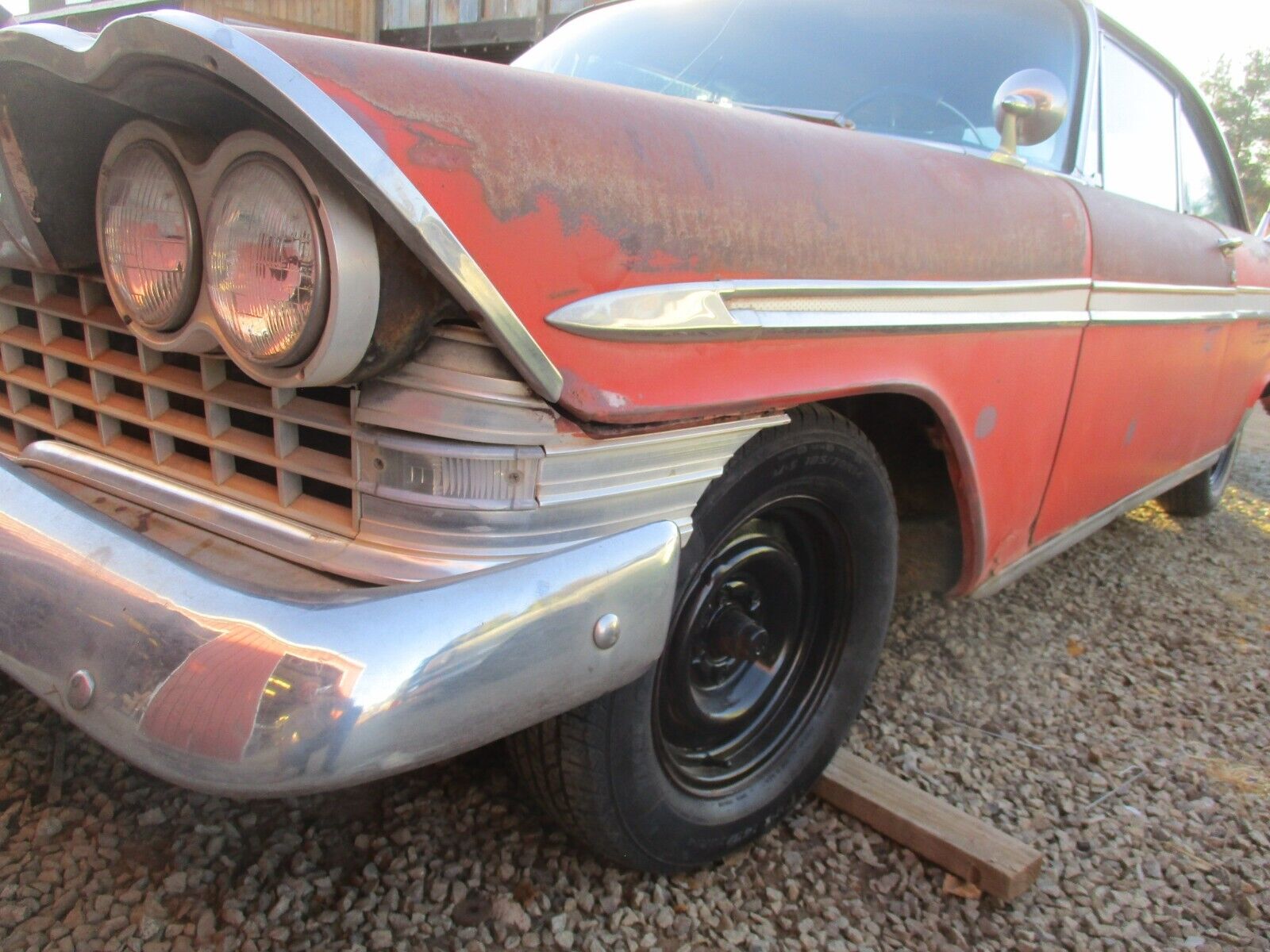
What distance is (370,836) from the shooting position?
168 cm

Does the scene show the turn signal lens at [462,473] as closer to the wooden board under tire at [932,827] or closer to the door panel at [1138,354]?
the wooden board under tire at [932,827]

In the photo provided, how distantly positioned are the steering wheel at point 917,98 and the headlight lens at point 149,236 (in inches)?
58.9

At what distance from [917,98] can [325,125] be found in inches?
64.3

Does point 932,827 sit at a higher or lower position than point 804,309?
lower

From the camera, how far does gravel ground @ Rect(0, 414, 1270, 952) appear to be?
1.49m

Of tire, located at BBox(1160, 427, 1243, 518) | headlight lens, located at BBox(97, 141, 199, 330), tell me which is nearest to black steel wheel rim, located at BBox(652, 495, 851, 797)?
headlight lens, located at BBox(97, 141, 199, 330)

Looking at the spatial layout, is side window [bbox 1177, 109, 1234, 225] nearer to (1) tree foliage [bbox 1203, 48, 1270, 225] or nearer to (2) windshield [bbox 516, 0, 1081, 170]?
(2) windshield [bbox 516, 0, 1081, 170]

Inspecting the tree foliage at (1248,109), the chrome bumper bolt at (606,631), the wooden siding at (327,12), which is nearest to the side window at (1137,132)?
the chrome bumper bolt at (606,631)

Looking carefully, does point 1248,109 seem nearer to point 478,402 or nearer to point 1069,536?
point 1069,536

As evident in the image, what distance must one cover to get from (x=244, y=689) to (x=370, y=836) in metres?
0.86

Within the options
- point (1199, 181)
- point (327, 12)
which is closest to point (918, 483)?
point (1199, 181)

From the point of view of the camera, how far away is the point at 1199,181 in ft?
11.1

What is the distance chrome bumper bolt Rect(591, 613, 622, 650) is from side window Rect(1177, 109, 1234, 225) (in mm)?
2870

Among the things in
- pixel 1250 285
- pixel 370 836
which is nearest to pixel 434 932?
pixel 370 836
